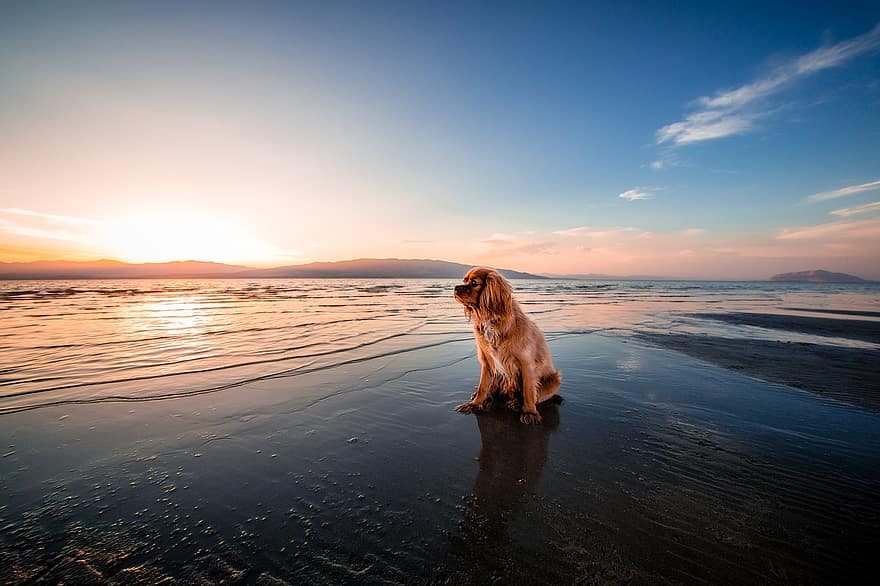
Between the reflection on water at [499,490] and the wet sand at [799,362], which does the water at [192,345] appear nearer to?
the wet sand at [799,362]

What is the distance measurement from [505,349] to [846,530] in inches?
120

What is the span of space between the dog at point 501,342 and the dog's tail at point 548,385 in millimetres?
14

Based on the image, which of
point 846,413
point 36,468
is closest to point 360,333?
point 36,468

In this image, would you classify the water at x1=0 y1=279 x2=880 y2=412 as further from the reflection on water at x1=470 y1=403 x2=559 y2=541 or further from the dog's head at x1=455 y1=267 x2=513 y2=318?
the reflection on water at x1=470 y1=403 x2=559 y2=541

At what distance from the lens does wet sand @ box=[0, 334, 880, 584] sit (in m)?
1.93

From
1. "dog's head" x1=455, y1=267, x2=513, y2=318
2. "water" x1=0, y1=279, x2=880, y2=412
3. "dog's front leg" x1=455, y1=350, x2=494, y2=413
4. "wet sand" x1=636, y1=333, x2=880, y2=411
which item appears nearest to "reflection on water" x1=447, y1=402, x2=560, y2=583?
"dog's front leg" x1=455, y1=350, x2=494, y2=413

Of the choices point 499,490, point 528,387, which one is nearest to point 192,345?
point 528,387

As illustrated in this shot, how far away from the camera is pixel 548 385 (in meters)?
4.79

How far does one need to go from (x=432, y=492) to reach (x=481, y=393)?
81.6 inches

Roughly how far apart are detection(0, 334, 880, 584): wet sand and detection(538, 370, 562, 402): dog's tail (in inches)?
10.1

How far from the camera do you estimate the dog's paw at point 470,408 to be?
4.46 m

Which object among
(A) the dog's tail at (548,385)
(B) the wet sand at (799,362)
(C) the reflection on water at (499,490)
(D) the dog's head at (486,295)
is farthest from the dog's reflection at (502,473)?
(B) the wet sand at (799,362)

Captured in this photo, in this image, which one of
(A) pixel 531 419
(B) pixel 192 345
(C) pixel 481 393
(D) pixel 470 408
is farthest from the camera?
(B) pixel 192 345

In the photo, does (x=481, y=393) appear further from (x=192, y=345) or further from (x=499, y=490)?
(x=192, y=345)
